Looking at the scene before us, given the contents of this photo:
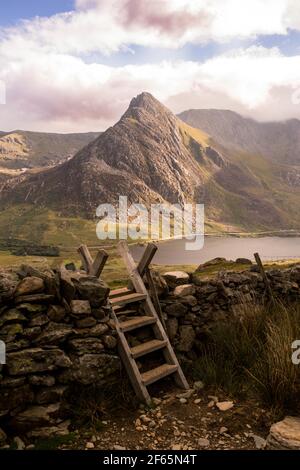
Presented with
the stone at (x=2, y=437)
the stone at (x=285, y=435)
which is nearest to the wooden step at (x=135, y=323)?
the stone at (x=2, y=437)

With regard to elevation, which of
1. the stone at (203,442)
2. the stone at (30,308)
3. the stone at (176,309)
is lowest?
the stone at (203,442)

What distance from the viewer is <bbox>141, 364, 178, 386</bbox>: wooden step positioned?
20.0ft

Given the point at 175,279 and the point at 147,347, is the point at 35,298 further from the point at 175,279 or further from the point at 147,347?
the point at 175,279

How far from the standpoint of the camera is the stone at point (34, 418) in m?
5.03

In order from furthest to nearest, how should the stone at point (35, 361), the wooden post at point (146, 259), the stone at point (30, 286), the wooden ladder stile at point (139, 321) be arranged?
the wooden post at point (146, 259) < the wooden ladder stile at point (139, 321) < the stone at point (30, 286) < the stone at point (35, 361)

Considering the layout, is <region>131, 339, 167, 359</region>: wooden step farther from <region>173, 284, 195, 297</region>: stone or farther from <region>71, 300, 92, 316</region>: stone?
<region>173, 284, 195, 297</region>: stone

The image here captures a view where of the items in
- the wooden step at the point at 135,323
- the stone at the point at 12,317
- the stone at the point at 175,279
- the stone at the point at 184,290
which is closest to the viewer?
the stone at the point at 12,317

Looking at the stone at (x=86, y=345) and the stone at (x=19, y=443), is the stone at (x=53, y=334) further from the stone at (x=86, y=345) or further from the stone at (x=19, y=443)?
the stone at (x=19, y=443)

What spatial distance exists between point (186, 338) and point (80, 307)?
2.67 metres

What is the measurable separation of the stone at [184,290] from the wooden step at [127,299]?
98 centimetres

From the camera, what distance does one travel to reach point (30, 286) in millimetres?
5621

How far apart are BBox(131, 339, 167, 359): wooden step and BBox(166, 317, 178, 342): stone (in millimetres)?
705

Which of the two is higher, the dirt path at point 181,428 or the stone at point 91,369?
the stone at point 91,369

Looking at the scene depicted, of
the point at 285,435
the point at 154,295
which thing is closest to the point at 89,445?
the point at 285,435
